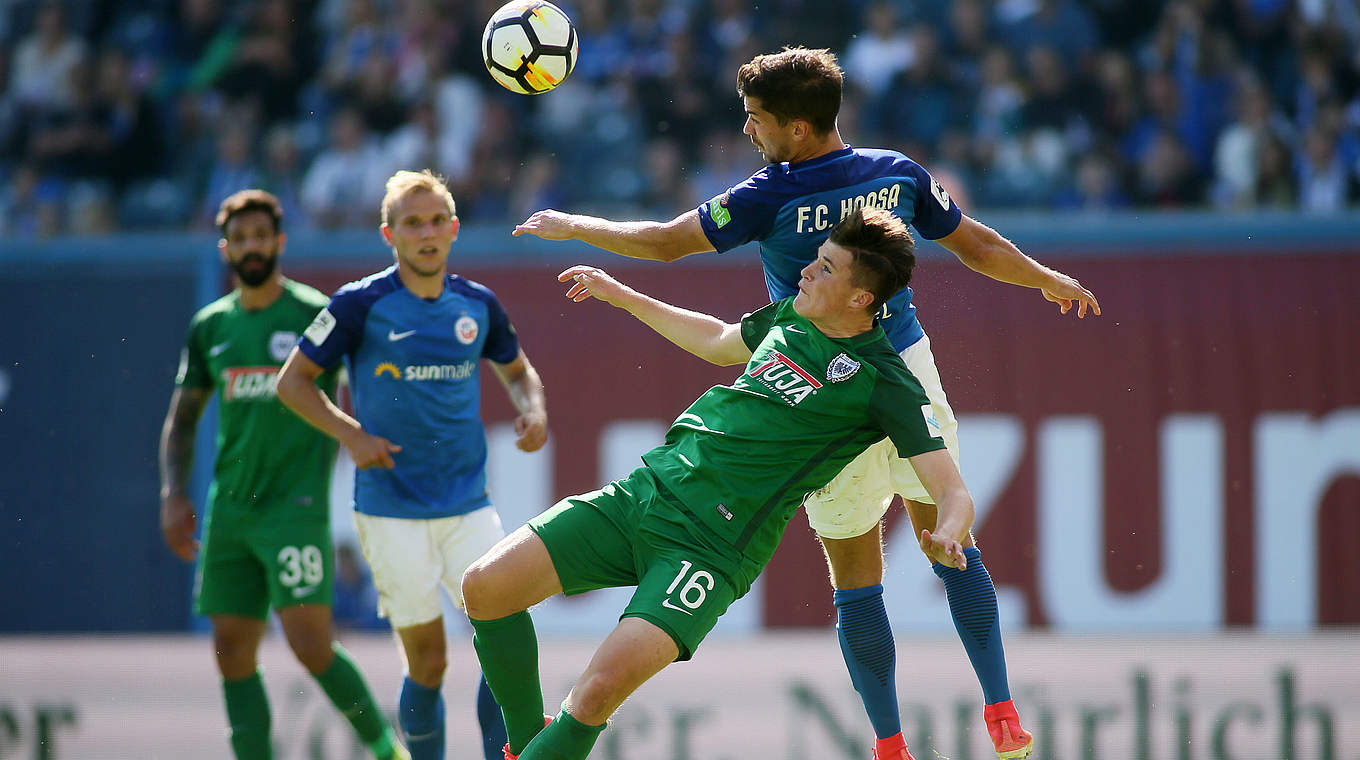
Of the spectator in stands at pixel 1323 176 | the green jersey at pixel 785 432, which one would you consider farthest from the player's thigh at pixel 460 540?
the spectator in stands at pixel 1323 176

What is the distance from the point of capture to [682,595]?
463cm

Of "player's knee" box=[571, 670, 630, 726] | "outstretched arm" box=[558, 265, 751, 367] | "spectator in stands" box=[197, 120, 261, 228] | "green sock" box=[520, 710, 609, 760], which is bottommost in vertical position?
"green sock" box=[520, 710, 609, 760]

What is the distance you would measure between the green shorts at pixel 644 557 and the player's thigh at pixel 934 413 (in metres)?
0.88

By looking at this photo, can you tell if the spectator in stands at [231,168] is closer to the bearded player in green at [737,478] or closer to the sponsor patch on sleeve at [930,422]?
the bearded player in green at [737,478]

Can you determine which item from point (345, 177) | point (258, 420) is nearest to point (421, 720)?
point (258, 420)

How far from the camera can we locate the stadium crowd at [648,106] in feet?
37.8

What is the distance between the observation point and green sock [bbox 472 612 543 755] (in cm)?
486

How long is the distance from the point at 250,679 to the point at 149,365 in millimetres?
5105

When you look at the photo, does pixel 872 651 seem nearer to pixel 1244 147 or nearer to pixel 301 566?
pixel 301 566

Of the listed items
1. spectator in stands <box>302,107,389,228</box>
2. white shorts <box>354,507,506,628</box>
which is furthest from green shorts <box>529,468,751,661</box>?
spectator in stands <box>302,107,389,228</box>

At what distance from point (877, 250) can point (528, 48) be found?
1845mm

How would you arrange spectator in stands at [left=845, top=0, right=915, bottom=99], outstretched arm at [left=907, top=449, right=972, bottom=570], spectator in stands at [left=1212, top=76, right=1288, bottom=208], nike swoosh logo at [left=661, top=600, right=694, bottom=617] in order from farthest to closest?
1. spectator in stands at [left=845, top=0, right=915, bottom=99]
2. spectator in stands at [left=1212, top=76, right=1288, bottom=208]
3. nike swoosh logo at [left=661, top=600, right=694, bottom=617]
4. outstretched arm at [left=907, top=449, right=972, bottom=570]

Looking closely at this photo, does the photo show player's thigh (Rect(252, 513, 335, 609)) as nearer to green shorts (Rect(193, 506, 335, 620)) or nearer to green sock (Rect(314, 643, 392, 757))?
green shorts (Rect(193, 506, 335, 620))

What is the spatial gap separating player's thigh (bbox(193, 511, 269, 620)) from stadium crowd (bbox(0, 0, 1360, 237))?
5.66 metres
